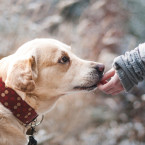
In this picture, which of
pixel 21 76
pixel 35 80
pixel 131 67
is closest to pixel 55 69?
pixel 35 80

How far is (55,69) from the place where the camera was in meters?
1.73

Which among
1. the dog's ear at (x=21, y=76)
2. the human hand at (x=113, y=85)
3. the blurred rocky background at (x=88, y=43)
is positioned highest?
the dog's ear at (x=21, y=76)

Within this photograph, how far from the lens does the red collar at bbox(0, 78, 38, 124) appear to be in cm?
154

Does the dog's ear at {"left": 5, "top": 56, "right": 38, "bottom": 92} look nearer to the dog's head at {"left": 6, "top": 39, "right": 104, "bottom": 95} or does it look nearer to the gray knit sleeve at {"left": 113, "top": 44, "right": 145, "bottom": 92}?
the dog's head at {"left": 6, "top": 39, "right": 104, "bottom": 95}

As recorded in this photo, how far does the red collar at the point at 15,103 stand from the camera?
1542mm

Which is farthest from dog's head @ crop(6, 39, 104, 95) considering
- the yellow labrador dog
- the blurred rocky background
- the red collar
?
the blurred rocky background

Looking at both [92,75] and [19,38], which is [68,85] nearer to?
[92,75]

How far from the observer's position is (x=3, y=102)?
156 centimetres

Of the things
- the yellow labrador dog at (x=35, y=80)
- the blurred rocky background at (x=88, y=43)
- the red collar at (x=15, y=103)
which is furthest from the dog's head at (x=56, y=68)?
the blurred rocky background at (x=88, y=43)

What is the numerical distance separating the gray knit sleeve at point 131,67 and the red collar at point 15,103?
533 mm

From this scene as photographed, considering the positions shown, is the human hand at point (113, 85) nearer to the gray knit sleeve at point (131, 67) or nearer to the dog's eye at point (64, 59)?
the gray knit sleeve at point (131, 67)

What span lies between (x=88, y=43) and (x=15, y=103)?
7.82 feet

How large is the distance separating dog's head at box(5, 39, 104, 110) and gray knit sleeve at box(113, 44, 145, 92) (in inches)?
8.3

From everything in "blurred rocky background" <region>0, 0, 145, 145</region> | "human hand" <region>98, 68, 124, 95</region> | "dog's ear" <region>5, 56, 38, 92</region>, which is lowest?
"blurred rocky background" <region>0, 0, 145, 145</region>
